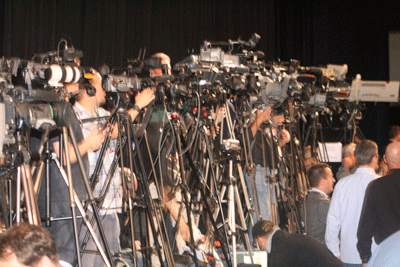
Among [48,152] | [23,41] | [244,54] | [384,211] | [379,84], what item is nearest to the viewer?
[48,152]

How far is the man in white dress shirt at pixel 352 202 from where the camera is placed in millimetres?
3682

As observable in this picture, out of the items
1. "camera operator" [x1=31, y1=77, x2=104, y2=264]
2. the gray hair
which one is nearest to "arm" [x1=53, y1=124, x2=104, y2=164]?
"camera operator" [x1=31, y1=77, x2=104, y2=264]

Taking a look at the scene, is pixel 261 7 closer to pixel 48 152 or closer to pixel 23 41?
pixel 23 41

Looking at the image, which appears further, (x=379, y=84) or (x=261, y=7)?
(x=261, y=7)

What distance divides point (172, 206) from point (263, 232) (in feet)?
2.59

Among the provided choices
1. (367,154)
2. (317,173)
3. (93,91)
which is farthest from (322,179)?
(93,91)

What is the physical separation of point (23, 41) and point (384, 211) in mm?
3630

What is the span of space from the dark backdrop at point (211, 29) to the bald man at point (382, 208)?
8.81 ft

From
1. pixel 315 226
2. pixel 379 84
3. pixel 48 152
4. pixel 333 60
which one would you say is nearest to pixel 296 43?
pixel 333 60

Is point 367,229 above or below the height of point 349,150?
below

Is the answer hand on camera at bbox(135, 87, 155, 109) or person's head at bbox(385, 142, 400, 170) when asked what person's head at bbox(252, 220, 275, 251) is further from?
hand on camera at bbox(135, 87, 155, 109)

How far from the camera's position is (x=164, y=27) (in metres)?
6.25

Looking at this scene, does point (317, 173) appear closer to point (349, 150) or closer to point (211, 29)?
point (349, 150)

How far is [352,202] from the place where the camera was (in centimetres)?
370
